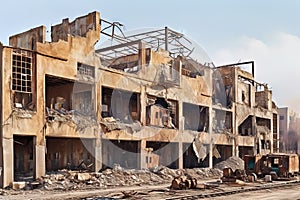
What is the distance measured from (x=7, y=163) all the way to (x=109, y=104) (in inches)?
514

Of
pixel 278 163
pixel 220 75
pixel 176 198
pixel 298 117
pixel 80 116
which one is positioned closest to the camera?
pixel 176 198

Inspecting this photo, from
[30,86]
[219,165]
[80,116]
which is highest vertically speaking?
[30,86]

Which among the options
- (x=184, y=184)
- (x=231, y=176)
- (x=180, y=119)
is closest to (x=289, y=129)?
(x=180, y=119)

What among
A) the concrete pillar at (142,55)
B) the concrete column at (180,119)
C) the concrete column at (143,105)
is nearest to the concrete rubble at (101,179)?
the concrete column at (143,105)

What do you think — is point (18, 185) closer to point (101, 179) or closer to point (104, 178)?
point (101, 179)

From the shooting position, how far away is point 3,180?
81.4ft

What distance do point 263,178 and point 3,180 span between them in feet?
68.5

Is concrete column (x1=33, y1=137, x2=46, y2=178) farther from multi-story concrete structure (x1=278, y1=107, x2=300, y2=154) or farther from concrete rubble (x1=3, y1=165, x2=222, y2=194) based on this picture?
multi-story concrete structure (x1=278, y1=107, x2=300, y2=154)

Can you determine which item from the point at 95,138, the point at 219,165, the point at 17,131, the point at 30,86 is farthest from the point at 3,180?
the point at 219,165

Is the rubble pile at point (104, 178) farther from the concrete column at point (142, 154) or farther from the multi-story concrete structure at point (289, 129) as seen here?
the multi-story concrete structure at point (289, 129)

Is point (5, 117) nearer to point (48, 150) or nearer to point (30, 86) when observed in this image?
point (30, 86)

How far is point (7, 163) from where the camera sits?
2512 cm

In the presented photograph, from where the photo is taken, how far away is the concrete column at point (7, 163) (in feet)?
81.6

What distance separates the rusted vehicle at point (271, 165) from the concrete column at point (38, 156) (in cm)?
1763
